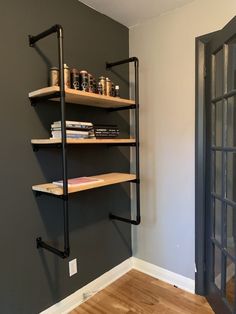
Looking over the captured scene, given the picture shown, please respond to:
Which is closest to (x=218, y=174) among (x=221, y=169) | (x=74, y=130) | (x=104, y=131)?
(x=221, y=169)

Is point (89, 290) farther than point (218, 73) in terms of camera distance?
Yes

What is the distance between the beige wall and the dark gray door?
152 mm

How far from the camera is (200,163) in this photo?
190cm

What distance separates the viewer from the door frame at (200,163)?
1847mm

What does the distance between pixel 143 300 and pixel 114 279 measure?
1.19 feet

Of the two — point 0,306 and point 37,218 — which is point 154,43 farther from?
point 0,306

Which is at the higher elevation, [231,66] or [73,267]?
[231,66]

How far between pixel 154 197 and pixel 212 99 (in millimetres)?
985

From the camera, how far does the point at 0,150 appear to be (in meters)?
1.44

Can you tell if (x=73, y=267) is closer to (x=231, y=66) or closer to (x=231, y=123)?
(x=231, y=123)

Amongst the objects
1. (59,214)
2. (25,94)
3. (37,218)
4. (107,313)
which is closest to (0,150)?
(25,94)

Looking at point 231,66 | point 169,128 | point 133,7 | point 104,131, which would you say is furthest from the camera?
point 169,128

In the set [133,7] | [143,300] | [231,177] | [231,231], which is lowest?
[143,300]

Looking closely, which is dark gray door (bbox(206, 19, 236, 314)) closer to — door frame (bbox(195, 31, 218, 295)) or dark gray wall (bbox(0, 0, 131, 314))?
door frame (bbox(195, 31, 218, 295))
